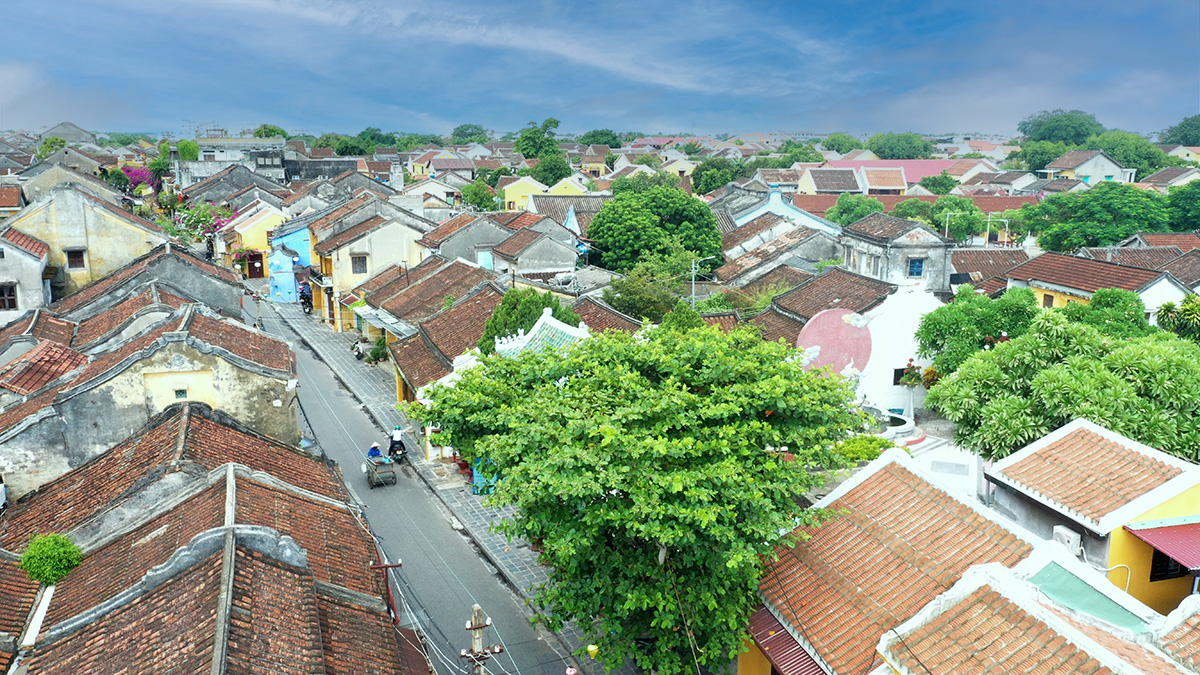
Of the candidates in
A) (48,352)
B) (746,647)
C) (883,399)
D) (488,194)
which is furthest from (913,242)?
(488,194)

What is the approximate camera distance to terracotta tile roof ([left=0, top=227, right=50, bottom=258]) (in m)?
31.3

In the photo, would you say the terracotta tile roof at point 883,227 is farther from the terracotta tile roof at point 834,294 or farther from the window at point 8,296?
the window at point 8,296

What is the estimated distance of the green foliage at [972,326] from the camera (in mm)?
23984

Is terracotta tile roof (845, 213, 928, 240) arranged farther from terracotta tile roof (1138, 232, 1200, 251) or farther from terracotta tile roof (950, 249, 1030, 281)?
terracotta tile roof (1138, 232, 1200, 251)

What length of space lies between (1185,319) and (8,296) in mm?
39071

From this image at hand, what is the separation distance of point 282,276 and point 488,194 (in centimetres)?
3036

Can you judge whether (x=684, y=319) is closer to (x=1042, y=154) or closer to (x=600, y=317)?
(x=600, y=317)

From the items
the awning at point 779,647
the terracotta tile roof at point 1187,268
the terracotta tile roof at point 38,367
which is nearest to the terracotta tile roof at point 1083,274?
the terracotta tile roof at point 1187,268

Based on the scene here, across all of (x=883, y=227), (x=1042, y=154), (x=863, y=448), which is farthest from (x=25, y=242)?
(x=1042, y=154)

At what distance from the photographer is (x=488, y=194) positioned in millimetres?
78250

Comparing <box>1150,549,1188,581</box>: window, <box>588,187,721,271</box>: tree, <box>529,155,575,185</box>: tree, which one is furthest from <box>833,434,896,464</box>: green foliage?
<box>529,155,575,185</box>: tree

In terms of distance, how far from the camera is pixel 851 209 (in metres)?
69.3

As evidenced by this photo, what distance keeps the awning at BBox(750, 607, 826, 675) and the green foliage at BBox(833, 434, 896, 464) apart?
15.9 feet

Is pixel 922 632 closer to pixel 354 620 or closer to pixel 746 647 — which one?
pixel 746 647
